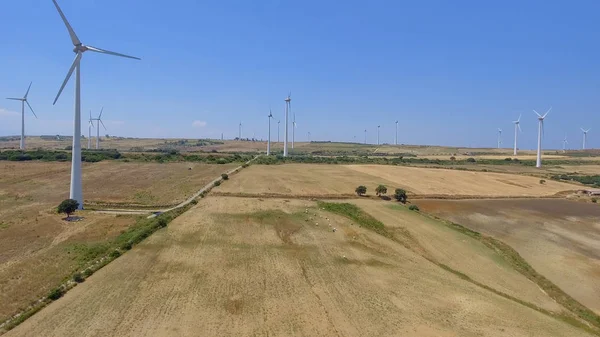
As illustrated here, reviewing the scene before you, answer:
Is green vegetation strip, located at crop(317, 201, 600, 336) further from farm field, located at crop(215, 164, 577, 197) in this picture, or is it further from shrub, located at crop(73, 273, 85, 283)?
shrub, located at crop(73, 273, 85, 283)

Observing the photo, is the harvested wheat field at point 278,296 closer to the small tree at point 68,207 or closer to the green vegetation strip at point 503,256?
the green vegetation strip at point 503,256

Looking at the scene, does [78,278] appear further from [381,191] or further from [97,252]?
[381,191]

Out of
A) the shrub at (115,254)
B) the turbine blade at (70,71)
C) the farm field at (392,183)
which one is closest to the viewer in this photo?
the shrub at (115,254)

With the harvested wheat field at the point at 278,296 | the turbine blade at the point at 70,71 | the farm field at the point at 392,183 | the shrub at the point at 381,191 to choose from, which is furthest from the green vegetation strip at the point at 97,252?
the shrub at the point at 381,191

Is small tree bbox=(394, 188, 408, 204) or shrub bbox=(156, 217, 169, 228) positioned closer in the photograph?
shrub bbox=(156, 217, 169, 228)

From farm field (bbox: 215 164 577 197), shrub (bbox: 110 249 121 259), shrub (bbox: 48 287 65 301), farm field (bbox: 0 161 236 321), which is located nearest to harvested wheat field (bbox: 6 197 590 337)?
shrub (bbox: 48 287 65 301)

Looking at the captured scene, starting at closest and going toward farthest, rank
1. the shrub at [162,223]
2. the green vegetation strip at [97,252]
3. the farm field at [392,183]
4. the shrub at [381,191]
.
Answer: the green vegetation strip at [97,252] → the shrub at [162,223] → the shrub at [381,191] → the farm field at [392,183]
